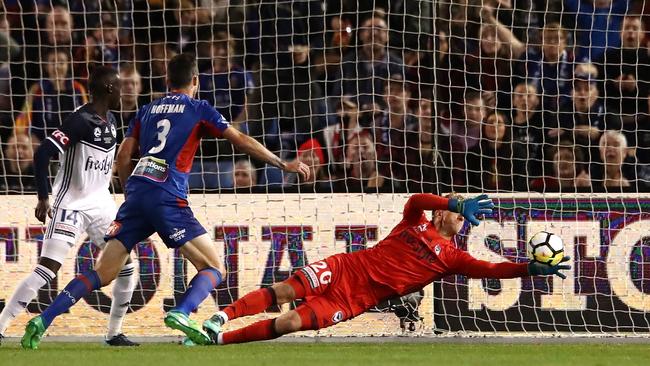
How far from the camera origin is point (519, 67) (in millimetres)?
12078

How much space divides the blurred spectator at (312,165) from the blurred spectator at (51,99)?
7.22 ft

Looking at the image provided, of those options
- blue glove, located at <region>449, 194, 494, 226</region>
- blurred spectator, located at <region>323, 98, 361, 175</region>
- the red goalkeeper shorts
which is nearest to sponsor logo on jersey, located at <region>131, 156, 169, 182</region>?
the red goalkeeper shorts

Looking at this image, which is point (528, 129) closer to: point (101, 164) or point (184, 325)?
point (101, 164)

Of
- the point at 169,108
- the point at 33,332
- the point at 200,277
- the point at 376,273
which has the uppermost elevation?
the point at 169,108

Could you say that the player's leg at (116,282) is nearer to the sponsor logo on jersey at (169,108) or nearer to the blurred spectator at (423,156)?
the sponsor logo on jersey at (169,108)

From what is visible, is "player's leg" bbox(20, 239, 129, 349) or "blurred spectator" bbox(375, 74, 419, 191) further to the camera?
"blurred spectator" bbox(375, 74, 419, 191)

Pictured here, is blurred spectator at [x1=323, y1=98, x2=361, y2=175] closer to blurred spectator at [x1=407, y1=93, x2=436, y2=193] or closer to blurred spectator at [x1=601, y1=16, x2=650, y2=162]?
blurred spectator at [x1=407, y1=93, x2=436, y2=193]

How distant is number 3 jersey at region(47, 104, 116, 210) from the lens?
9.27 m

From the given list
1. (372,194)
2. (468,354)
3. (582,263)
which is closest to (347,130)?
(372,194)

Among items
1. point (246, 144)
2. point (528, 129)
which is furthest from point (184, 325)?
point (528, 129)

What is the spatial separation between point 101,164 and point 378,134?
10.6 feet

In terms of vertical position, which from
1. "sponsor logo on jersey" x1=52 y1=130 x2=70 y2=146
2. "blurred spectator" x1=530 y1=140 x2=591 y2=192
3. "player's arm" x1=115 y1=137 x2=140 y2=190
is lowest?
"blurred spectator" x1=530 y1=140 x2=591 y2=192

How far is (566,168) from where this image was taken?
1177cm

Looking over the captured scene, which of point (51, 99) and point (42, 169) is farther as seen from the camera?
point (51, 99)
